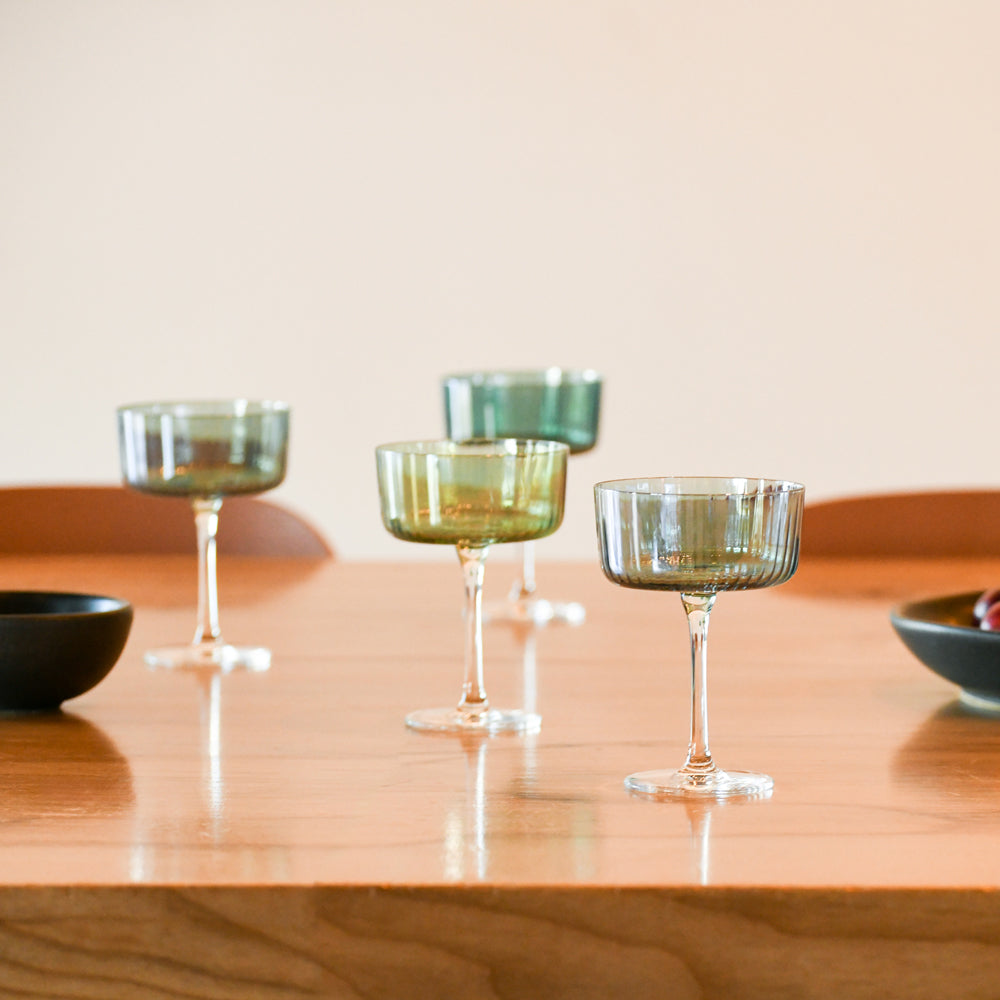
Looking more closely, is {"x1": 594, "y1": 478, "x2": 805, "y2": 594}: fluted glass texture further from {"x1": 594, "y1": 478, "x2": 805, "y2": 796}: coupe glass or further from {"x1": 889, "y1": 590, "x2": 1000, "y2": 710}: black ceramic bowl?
{"x1": 889, "y1": 590, "x2": 1000, "y2": 710}: black ceramic bowl

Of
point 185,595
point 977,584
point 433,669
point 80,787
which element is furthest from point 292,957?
point 977,584

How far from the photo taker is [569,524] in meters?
3.96

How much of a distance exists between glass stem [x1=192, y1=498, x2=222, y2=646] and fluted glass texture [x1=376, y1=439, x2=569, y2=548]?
0.32 metres

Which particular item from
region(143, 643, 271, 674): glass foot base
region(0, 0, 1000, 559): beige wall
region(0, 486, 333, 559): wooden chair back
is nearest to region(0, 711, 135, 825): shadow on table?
region(143, 643, 271, 674): glass foot base

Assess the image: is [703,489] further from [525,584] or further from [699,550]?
[525,584]

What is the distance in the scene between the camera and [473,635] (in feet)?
3.47

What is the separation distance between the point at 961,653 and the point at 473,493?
1.11 feet

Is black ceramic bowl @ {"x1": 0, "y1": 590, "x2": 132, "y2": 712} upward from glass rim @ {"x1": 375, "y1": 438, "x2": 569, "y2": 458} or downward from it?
downward

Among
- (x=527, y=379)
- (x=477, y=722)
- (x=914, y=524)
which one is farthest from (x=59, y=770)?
(x=914, y=524)

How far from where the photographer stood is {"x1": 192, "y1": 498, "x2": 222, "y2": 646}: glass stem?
1.29m

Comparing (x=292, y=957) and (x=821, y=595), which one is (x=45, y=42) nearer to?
(x=821, y=595)

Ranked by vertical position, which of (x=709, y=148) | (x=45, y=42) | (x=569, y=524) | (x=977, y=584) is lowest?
(x=569, y=524)

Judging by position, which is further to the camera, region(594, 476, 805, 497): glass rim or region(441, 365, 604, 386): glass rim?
region(441, 365, 604, 386): glass rim

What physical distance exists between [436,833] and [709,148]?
3.13 meters
